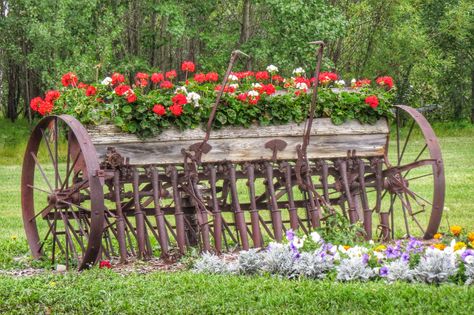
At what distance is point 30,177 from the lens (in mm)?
8906

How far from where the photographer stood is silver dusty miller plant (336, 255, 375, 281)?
635cm

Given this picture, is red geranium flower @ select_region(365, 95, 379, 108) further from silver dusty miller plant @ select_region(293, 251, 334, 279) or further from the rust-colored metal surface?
silver dusty miller plant @ select_region(293, 251, 334, 279)

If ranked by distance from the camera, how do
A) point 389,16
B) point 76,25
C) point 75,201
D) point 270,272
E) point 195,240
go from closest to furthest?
point 270,272, point 75,201, point 195,240, point 76,25, point 389,16

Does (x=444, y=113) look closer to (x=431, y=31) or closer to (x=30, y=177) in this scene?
(x=431, y=31)

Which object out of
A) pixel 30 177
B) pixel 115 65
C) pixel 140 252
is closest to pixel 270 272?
pixel 140 252

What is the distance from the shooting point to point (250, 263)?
6.75 metres

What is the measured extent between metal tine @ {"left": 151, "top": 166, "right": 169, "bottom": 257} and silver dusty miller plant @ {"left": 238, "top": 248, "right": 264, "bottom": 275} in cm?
128

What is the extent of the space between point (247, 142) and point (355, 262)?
8.06 feet

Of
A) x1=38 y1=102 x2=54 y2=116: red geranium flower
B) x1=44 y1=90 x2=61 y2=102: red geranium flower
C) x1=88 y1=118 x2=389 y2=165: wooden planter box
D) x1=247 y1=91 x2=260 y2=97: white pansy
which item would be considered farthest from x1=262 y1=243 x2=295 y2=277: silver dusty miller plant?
x1=44 y1=90 x2=61 y2=102: red geranium flower

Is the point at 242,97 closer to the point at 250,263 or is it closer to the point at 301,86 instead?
the point at 301,86

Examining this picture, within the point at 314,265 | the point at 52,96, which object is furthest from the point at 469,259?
the point at 52,96

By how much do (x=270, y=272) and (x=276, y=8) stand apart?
15832 millimetres

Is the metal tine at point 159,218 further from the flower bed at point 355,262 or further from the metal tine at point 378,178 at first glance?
the metal tine at point 378,178

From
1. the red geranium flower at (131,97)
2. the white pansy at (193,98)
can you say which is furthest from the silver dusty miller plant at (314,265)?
the red geranium flower at (131,97)
